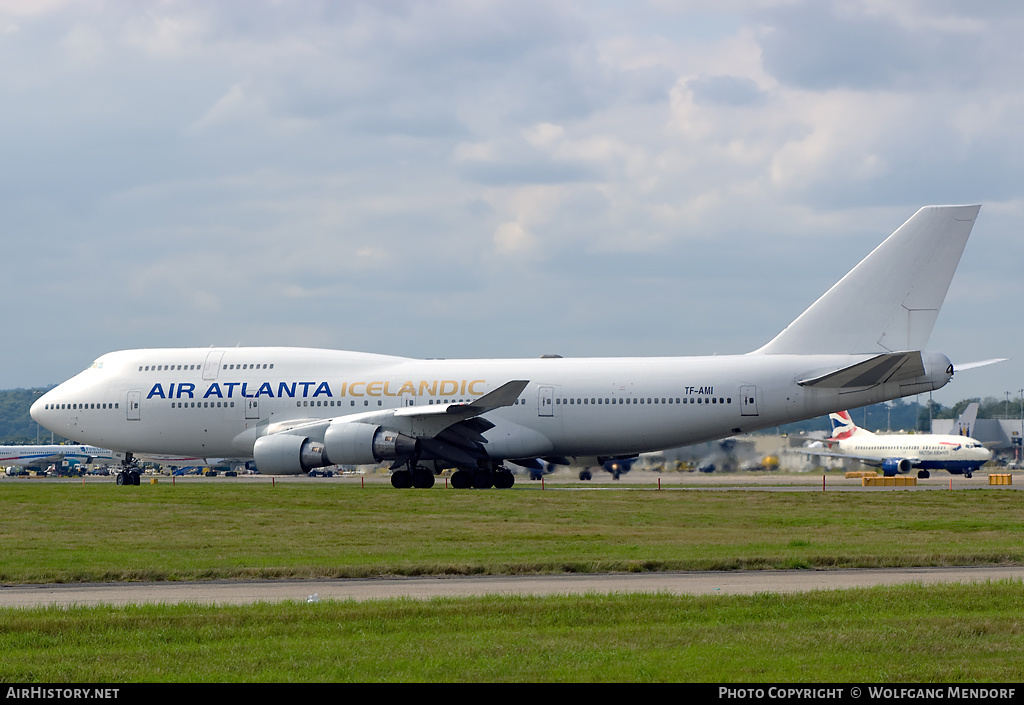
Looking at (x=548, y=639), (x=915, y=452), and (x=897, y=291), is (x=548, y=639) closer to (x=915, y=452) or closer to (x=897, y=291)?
(x=897, y=291)

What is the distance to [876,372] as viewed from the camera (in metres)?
39.0

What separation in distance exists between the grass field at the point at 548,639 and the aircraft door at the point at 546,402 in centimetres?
2739

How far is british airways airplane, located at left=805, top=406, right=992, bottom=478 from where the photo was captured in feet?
254

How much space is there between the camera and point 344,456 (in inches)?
1645

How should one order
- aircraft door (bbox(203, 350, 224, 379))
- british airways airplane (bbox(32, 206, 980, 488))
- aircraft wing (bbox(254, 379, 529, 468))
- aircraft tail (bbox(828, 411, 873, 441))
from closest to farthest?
british airways airplane (bbox(32, 206, 980, 488)), aircraft wing (bbox(254, 379, 529, 468)), aircraft door (bbox(203, 350, 224, 379)), aircraft tail (bbox(828, 411, 873, 441))

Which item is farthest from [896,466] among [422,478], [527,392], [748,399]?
[422,478]

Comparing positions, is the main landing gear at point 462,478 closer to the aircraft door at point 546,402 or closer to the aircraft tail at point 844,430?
the aircraft door at point 546,402

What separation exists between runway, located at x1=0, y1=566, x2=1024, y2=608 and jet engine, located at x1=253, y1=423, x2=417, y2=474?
2357cm

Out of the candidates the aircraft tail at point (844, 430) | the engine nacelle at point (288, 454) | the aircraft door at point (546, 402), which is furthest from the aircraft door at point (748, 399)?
the aircraft tail at point (844, 430)

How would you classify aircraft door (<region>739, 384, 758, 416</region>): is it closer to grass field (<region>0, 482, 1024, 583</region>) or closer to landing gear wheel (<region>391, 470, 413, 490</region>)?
grass field (<region>0, 482, 1024, 583</region>)

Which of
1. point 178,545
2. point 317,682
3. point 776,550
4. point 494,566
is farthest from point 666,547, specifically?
point 317,682

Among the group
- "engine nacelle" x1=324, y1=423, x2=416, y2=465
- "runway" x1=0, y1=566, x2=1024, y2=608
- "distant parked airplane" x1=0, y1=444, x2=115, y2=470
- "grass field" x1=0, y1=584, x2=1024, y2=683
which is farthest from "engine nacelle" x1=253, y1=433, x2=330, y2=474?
"distant parked airplane" x1=0, y1=444, x2=115, y2=470

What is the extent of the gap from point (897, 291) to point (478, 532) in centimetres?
1995

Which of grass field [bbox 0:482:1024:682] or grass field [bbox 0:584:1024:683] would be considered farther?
grass field [bbox 0:482:1024:682]
